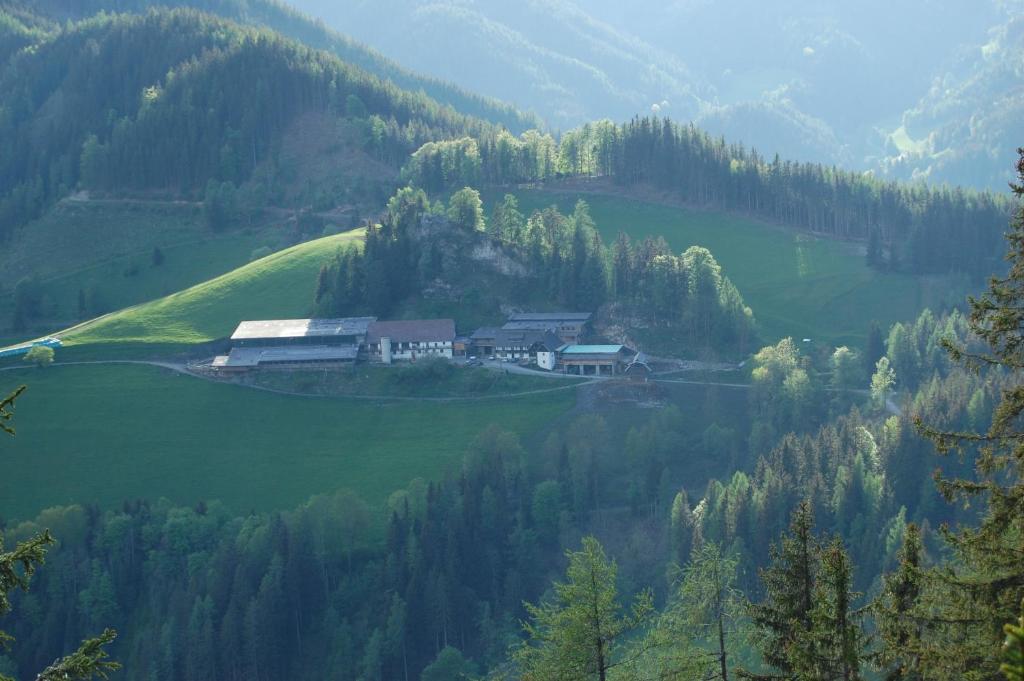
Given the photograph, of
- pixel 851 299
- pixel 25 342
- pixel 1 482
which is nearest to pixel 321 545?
pixel 1 482

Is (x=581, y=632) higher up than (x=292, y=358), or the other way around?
(x=292, y=358)

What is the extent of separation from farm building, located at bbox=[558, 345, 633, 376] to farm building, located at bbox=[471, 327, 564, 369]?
1.90 m

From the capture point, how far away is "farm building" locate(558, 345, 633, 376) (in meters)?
126

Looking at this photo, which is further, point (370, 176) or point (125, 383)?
point (370, 176)

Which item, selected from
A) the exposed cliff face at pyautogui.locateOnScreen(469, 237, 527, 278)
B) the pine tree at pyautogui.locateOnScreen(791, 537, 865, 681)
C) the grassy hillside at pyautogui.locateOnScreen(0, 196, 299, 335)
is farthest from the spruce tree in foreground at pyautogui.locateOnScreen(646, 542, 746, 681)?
the grassy hillside at pyautogui.locateOnScreen(0, 196, 299, 335)

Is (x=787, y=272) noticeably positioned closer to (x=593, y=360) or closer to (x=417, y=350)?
(x=593, y=360)

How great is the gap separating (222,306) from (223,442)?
107 ft

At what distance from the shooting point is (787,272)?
161m

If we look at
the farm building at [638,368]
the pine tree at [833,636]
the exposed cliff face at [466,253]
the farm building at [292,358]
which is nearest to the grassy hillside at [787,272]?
the farm building at [638,368]

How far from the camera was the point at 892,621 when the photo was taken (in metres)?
24.0

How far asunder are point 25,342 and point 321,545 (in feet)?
226

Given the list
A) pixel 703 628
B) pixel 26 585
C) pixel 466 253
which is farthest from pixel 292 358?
pixel 26 585

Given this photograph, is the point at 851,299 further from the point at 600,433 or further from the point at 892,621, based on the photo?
the point at 892,621

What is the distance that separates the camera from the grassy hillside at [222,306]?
474ft
